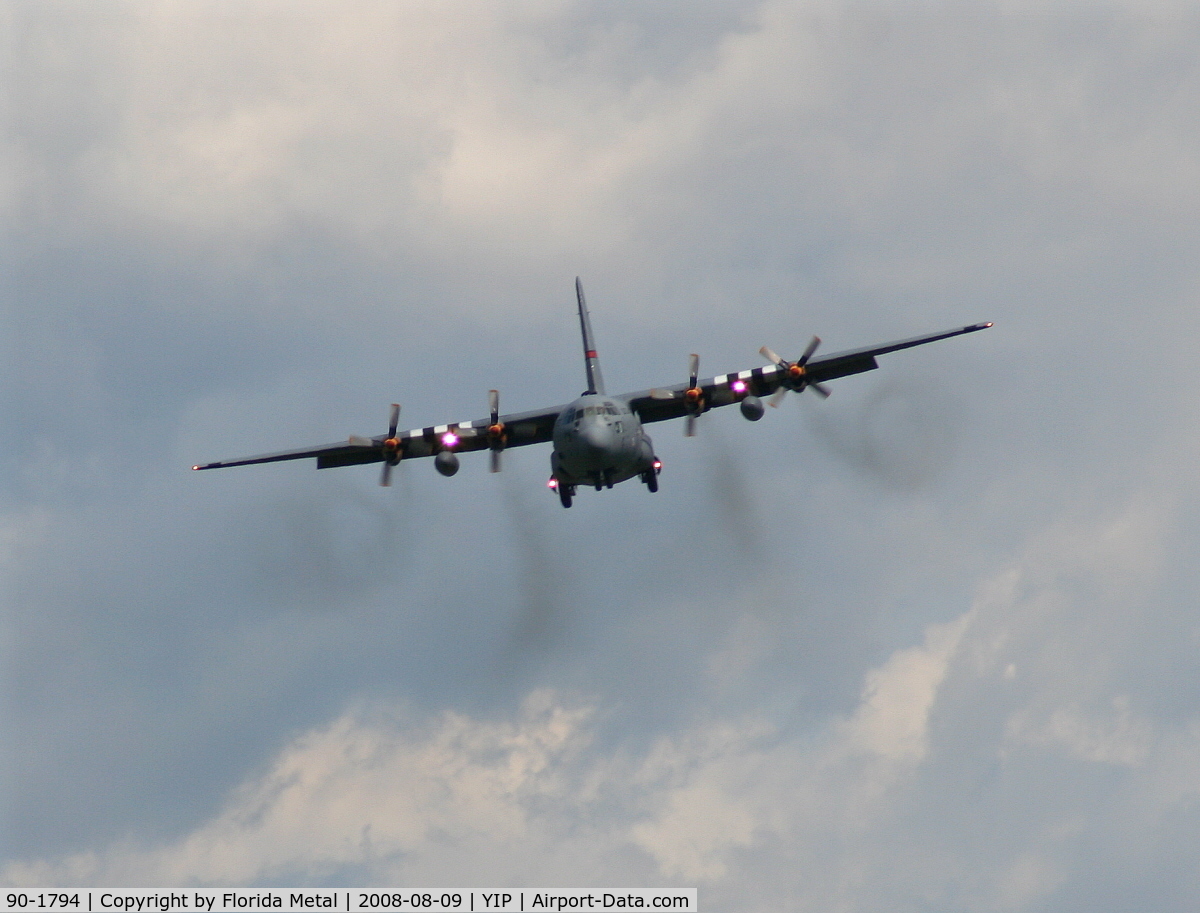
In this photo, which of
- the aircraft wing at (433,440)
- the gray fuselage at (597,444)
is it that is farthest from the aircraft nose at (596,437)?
the aircraft wing at (433,440)

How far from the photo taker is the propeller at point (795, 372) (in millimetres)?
55281

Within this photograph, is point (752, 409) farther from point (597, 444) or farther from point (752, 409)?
point (597, 444)

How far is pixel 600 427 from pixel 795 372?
8280 mm

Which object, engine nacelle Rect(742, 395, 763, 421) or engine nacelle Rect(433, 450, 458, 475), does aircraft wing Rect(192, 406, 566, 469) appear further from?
engine nacelle Rect(742, 395, 763, 421)

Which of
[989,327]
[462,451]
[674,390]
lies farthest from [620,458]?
[989,327]

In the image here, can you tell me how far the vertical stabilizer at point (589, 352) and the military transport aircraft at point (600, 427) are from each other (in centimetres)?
7

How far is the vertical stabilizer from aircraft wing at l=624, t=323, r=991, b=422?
388 cm

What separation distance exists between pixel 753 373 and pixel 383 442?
1474 centimetres

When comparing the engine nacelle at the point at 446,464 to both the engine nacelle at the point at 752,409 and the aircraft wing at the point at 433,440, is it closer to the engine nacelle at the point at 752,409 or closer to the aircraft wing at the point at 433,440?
the aircraft wing at the point at 433,440

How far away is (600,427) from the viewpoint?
52.5 m

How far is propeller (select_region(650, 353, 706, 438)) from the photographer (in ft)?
185

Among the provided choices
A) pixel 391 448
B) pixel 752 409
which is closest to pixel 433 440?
pixel 391 448

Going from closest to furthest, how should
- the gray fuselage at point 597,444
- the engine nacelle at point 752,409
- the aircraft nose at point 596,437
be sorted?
the aircraft nose at point 596,437, the gray fuselage at point 597,444, the engine nacelle at point 752,409

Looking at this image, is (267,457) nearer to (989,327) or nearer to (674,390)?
(674,390)
